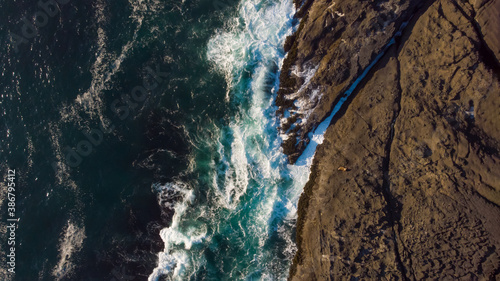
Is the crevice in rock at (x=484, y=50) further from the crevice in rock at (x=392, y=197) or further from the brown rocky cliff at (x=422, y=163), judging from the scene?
the crevice in rock at (x=392, y=197)


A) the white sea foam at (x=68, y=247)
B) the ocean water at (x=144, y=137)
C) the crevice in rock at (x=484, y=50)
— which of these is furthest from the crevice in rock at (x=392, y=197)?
the white sea foam at (x=68, y=247)

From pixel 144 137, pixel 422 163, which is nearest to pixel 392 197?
pixel 422 163

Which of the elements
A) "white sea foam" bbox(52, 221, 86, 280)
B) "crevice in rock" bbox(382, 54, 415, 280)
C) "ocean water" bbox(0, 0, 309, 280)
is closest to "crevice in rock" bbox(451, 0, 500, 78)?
"crevice in rock" bbox(382, 54, 415, 280)

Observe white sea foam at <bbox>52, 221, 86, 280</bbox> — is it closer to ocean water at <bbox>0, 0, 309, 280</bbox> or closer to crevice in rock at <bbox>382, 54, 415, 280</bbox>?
ocean water at <bbox>0, 0, 309, 280</bbox>

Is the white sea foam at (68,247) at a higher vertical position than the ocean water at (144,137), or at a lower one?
lower

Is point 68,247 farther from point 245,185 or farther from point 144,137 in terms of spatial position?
point 245,185

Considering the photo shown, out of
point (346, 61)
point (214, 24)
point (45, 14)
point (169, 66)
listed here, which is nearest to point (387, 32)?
point (346, 61)

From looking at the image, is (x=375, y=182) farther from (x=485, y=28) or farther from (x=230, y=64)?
→ (x=230, y=64)
